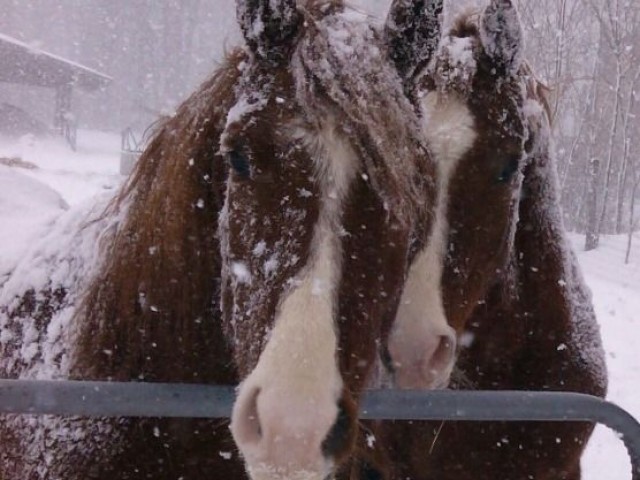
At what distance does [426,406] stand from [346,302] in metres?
0.30

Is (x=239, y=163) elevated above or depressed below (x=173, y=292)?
above

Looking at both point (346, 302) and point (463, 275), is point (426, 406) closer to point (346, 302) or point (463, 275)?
point (346, 302)

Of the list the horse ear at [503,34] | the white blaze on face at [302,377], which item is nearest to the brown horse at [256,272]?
the white blaze on face at [302,377]

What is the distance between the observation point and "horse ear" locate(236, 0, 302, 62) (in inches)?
67.4

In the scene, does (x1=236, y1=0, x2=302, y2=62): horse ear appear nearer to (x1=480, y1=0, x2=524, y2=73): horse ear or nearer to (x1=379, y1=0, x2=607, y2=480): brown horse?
(x1=379, y1=0, x2=607, y2=480): brown horse

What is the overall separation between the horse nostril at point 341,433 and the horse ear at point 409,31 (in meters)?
0.89

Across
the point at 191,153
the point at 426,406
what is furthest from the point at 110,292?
the point at 426,406

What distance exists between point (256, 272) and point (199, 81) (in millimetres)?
883

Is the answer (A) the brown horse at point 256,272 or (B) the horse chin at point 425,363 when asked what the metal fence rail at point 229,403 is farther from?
(B) the horse chin at point 425,363

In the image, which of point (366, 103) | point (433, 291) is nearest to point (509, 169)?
point (433, 291)

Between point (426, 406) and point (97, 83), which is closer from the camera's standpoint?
point (426, 406)

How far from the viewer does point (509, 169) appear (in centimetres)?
236

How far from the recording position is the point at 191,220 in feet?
6.51

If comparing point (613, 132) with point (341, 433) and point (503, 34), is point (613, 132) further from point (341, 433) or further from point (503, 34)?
A: point (341, 433)
